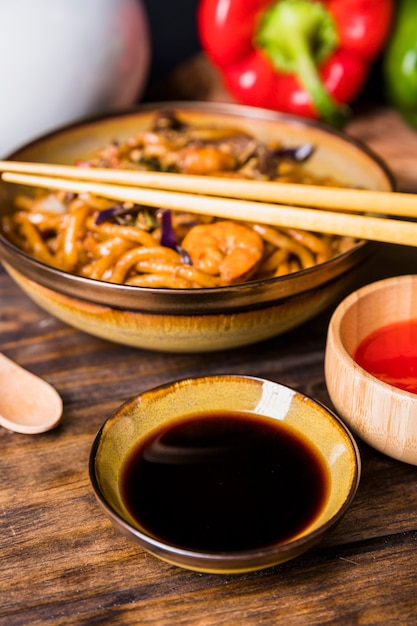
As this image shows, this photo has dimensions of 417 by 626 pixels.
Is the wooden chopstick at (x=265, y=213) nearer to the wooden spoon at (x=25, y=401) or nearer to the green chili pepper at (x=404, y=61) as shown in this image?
the wooden spoon at (x=25, y=401)

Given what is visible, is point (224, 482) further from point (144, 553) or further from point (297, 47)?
point (297, 47)

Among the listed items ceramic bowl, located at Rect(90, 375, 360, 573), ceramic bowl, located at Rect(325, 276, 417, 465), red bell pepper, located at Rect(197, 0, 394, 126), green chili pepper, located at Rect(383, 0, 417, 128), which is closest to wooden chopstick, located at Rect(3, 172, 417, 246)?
ceramic bowl, located at Rect(325, 276, 417, 465)

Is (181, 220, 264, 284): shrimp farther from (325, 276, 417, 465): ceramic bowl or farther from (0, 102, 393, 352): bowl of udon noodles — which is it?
(325, 276, 417, 465): ceramic bowl

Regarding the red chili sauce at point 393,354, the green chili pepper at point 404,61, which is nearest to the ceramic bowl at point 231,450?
the red chili sauce at point 393,354

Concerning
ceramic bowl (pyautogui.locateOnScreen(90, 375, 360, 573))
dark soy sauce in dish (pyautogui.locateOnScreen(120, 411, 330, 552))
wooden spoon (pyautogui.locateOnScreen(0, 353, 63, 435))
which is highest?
ceramic bowl (pyautogui.locateOnScreen(90, 375, 360, 573))

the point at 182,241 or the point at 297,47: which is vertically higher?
the point at 297,47

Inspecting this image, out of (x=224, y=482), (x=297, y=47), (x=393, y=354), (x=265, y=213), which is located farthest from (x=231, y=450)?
(x=297, y=47)
